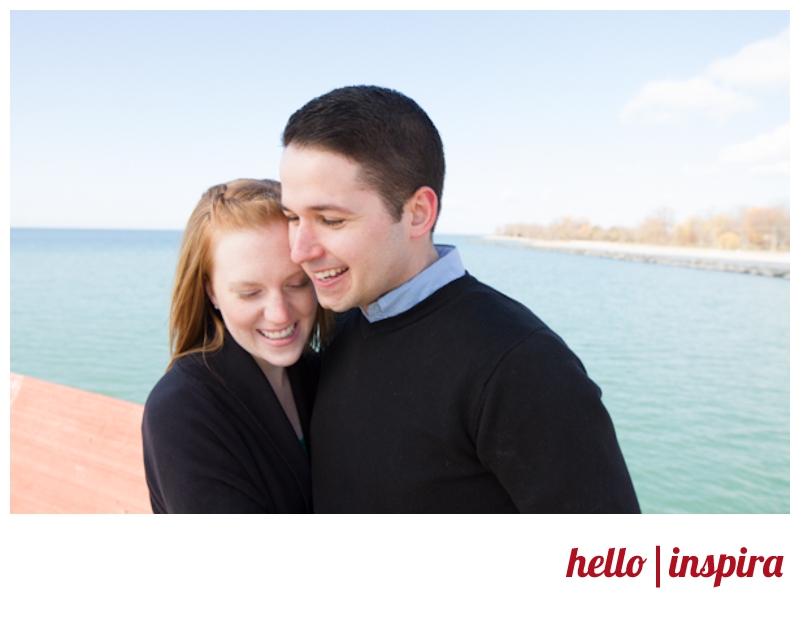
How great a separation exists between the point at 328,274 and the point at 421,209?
0.88 feet

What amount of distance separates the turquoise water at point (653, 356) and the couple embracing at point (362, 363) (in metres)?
0.41

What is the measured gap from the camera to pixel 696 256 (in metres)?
50.6

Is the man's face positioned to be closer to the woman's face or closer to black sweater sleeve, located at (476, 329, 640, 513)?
the woman's face

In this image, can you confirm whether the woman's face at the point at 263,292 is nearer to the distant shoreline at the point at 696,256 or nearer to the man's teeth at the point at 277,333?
the man's teeth at the point at 277,333

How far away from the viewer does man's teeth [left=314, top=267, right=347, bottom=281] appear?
1.46m

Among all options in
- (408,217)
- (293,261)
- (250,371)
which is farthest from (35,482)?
(408,217)

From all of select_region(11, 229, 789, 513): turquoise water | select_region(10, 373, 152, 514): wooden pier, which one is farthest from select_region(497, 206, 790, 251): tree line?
select_region(10, 373, 152, 514): wooden pier

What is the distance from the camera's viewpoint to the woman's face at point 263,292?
1.51 metres
